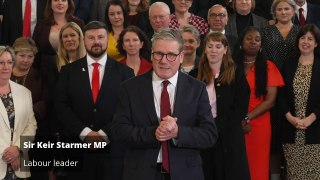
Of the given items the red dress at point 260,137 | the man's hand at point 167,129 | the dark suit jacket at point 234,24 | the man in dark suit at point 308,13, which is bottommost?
the red dress at point 260,137

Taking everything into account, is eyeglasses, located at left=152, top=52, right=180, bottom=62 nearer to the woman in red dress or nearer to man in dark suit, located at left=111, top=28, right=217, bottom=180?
man in dark suit, located at left=111, top=28, right=217, bottom=180

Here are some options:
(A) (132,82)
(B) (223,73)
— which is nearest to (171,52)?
(A) (132,82)

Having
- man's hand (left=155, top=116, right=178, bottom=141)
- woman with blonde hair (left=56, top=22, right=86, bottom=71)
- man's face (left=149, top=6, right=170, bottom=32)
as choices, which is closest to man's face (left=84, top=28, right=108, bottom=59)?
woman with blonde hair (left=56, top=22, right=86, bottom=71)

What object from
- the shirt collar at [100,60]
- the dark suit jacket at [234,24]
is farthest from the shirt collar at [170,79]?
the dark suit jacket at [234,24]

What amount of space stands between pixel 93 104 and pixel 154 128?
1.61 m

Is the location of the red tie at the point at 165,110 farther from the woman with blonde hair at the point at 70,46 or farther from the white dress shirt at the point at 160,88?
the woman with blonde hair at the point at 70,46

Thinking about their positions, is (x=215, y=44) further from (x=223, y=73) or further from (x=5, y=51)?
(x=5, y=51)

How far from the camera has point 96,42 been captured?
5.04 meters

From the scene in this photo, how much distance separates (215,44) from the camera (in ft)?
16.4

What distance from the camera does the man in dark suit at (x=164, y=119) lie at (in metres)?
3.41

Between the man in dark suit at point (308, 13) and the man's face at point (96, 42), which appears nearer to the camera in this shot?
the man's face at point (96, 42)

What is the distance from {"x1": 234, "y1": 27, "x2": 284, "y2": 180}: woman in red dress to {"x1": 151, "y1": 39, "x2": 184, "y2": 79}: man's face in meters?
2.17

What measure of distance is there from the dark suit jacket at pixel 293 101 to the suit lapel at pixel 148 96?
8.02 ft

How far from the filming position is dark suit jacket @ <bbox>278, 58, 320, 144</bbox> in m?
5.53
